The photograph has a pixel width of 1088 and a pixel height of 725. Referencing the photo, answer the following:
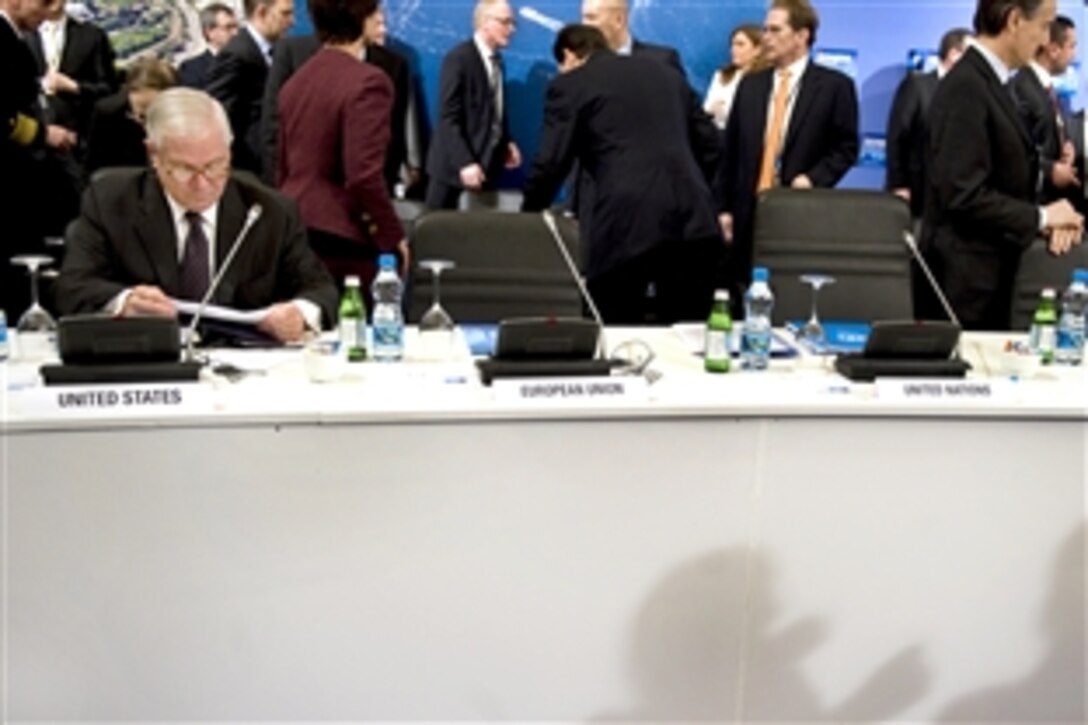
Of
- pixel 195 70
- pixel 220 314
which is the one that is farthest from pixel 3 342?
pixel 195 70

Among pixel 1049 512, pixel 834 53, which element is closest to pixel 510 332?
pixel 1049 512

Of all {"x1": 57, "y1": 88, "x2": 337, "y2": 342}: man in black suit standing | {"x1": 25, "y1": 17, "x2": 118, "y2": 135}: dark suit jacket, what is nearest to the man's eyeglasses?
{"x1": 57, "y1": 88, "x2": 337, "y2": 342}: man in black suit standing

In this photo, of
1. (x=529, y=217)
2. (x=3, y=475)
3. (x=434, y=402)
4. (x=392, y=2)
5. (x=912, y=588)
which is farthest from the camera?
(x=392, y=2)

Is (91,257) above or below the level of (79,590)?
above

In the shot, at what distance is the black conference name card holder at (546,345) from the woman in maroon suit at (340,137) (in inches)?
46.4

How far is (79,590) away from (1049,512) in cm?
148

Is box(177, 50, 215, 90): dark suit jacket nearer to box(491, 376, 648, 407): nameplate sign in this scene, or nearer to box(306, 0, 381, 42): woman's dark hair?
box(306, 0, 381, 42): woman's dark hair

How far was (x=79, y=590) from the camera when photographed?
1672mm

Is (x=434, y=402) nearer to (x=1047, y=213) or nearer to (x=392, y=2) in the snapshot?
(x=1047, y=213)

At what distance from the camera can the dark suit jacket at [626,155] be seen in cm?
332

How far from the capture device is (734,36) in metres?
4.99

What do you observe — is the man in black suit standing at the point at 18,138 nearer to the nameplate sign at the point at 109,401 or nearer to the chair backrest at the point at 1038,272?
the nameplate sign at the point at 109,401

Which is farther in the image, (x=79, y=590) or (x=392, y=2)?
(x=392, y=2)

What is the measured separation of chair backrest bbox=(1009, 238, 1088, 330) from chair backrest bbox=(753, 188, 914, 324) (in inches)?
11.1
